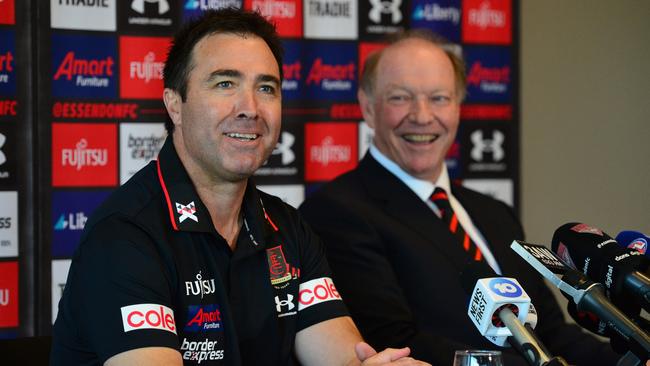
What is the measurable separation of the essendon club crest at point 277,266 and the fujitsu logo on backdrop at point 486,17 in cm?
203

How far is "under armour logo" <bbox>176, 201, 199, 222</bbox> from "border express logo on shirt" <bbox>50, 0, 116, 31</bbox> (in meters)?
1.44

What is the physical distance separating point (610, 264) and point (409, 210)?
4.50ft

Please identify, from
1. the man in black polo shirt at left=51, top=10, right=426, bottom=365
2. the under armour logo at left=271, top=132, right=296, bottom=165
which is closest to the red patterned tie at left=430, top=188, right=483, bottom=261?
the man in black polo shirt at left=51, top=10, right=426, bottom=365

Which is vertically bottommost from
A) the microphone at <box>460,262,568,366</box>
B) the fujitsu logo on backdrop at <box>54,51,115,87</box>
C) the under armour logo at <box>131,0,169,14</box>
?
the microphone at <box>460,262,568,366</box>

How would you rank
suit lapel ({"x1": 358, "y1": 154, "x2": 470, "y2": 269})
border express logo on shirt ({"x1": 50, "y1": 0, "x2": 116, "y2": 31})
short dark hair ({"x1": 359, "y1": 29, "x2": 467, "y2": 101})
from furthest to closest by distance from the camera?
border express logo on shirt ({"x1": 50, "y1": 0, "x2": 116, "y2": 31}) → short dark hair ({"x1": 359, "y1": 29, "x2": 467, "y2": 101}) → suit lapel ({"x1": 358, "y1": 154, "x2": 470, "y2": 269})

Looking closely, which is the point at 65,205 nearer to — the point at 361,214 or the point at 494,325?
the point at 361,214

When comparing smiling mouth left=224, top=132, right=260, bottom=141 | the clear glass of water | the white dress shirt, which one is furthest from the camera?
the white dress shirt

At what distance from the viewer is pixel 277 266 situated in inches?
83.8

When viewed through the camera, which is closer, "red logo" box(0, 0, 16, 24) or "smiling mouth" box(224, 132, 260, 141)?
"smiling mouth" box(224, 132, 260, 141)

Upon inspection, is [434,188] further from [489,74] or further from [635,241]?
[635,241]

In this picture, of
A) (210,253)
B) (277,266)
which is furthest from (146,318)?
(277,266)

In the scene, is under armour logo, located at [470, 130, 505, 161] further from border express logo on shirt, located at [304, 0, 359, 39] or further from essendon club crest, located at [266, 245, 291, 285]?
essendon club crest, located at [266, 245, 291, 285]

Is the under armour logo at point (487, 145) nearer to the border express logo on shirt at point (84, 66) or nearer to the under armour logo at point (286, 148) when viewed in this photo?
the under armour logo at point (286, 148)

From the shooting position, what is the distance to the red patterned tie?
8.91 ft
